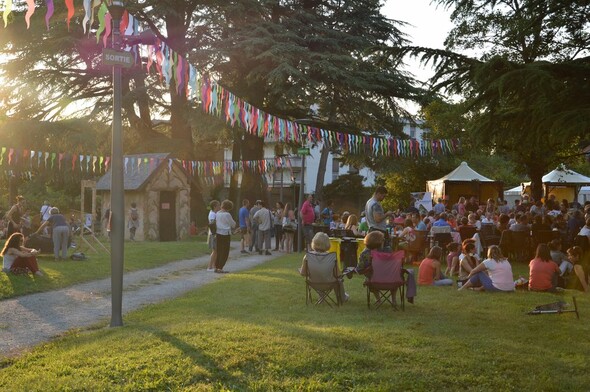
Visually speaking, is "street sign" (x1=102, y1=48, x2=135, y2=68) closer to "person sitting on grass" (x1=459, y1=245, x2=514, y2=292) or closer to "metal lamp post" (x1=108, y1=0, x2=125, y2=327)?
"metal lamp post" (x1=108, y1=0, x2=125, y2=327)

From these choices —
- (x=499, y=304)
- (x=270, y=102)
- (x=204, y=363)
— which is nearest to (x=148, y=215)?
(x=270, y=102)

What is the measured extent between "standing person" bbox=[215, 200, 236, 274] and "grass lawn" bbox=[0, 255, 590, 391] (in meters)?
5.71

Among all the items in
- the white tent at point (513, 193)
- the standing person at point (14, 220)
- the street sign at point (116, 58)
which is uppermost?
the street sign at point (116, 58)

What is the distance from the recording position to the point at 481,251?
60.6ft

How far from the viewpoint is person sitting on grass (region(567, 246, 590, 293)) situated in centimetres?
1320

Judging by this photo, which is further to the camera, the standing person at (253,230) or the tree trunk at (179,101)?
the tree trunk at (179,101)

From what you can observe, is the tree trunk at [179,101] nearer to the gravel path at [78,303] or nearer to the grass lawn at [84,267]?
the grass lawn at [84,267]

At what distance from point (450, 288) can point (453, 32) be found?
8989 millimetres

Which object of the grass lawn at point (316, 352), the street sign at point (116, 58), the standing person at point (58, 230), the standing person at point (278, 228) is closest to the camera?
the grass lawn at point (316, 352)

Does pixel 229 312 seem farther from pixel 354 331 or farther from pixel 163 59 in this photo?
pixel 163 59

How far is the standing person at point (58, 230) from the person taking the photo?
19.4 m

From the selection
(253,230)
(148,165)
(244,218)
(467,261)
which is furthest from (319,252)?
(148,165)

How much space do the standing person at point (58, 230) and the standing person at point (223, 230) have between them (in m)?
5.07

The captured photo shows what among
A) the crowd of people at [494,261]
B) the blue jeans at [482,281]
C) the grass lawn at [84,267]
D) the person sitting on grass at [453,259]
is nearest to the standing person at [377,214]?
the crowd of people at [494,261]
